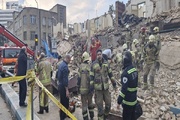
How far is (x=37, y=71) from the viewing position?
7.01 meters

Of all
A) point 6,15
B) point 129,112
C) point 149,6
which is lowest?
point 129,112

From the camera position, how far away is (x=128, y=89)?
15.7 ft

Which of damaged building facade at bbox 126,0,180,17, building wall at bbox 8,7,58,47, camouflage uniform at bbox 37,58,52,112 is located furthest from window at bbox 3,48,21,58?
building wall at bbox 8,7,58,47

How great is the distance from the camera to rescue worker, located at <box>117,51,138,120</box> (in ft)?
15.5

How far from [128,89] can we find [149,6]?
21.1 meters

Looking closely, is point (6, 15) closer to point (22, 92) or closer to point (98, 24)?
point (98, 24)

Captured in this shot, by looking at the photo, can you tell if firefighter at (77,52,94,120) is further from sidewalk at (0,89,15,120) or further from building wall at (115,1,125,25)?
building wall at (115,1,125,25)

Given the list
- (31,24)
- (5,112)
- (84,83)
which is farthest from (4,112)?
(31,24)

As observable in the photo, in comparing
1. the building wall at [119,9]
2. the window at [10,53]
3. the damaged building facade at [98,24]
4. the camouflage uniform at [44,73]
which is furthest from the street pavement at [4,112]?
the damaged building facade at [98,24]

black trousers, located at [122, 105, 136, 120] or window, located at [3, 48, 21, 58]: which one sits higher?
window, located at [3, 48, 21, 58]

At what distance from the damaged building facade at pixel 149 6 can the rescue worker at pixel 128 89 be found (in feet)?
59.3

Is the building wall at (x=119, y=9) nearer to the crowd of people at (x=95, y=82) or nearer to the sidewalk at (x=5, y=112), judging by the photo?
the crowd of people at (x=95, y=82)

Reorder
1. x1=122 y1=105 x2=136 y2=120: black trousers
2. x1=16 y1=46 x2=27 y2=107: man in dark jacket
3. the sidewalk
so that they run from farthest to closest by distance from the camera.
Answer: x1=16 y1=46 x2=27 y2=107: man in dark jacket
the sidewalk
x1=122 y1=105 x2=136 y2=120: black trousers

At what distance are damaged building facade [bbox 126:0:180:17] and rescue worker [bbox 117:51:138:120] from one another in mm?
18077
